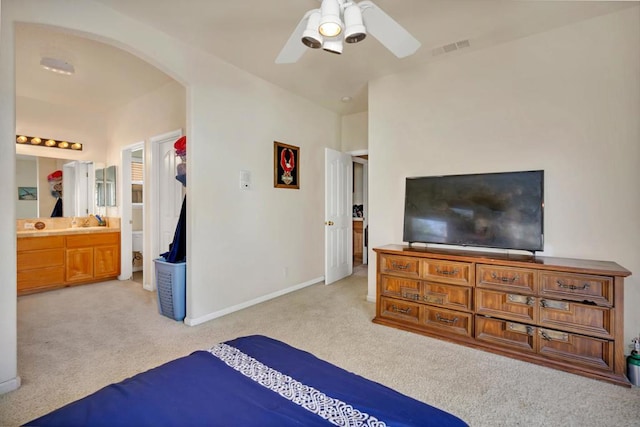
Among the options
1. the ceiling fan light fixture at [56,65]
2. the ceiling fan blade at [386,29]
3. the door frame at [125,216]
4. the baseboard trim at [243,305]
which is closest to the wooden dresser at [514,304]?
the baseboard trim at [243,305]

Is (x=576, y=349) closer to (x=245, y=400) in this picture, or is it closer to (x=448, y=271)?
(x=448, y=271)

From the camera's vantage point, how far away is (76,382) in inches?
82.5

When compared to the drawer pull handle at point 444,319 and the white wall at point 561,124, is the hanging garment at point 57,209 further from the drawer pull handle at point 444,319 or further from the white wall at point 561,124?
the drawer pull handle at point 444,319

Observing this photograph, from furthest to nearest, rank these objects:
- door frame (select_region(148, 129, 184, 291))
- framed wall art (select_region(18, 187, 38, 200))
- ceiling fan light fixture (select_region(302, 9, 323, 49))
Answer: framed wall art (select_region(18, 187, 38, 200))
door frame (select_region(148, 129, 184, 291))
ceiling fan light fixture (select_region(302, 9, 323, 49))

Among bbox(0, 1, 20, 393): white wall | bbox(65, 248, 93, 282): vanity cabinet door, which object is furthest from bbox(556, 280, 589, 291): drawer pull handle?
bbox(65, 248, 93, 282): vanity cabinet door

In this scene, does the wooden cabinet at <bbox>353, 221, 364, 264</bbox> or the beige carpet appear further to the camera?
the wooden cabinet at <bbox>353, 221, 364, 264</bbox>

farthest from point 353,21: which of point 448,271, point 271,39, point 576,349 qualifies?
point 576,349

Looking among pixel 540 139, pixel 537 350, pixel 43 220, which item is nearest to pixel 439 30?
pixel 540 139

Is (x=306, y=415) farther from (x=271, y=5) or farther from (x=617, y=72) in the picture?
(x=617, y=72)

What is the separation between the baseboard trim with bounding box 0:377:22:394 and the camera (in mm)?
1940

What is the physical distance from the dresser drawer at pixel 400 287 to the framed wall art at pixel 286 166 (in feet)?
6.35

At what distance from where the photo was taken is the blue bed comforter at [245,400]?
2.89ft

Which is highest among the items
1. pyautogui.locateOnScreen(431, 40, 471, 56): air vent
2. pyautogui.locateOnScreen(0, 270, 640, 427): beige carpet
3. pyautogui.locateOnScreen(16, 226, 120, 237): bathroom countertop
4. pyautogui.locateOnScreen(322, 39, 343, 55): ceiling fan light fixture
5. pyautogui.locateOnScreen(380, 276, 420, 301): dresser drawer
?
pyautogui.locateOnScreen(431, 40, 471, 56): air vent

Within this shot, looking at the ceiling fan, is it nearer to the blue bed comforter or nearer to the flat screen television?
the flat screen television
